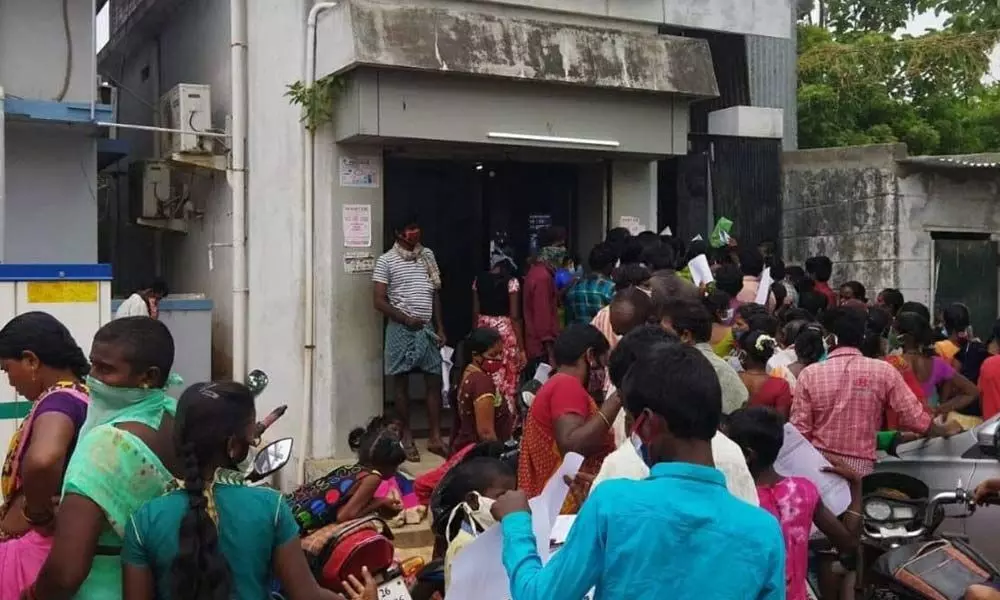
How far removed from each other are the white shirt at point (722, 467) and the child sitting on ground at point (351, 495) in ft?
4.31

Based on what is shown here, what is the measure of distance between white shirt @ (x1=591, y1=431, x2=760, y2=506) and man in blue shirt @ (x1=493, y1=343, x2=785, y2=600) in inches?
24.6

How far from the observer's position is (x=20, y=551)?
3.09 m

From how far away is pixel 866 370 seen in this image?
542 centimetres

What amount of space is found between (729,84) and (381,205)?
4.35 meters

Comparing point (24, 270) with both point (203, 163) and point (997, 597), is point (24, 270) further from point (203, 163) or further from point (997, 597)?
point (997, 597)

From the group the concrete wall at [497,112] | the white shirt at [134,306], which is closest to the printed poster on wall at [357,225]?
the concrete wall at [497,112]

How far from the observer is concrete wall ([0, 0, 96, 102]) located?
8211 mm

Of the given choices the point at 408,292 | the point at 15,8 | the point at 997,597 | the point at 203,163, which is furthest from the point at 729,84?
the point at 997,597

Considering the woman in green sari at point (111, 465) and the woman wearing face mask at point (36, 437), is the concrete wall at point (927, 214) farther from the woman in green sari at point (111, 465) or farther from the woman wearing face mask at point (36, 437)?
the woman in green sari at point (111, 465)

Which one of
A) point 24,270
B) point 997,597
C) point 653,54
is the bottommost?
point 997,597

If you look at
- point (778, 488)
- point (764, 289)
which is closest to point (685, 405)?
point (778, 488)

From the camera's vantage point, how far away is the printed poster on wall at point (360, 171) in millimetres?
7965

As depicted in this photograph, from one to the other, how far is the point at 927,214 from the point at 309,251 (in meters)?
6.19

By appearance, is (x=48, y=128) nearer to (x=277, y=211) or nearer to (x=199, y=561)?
(x=277, y=211)
